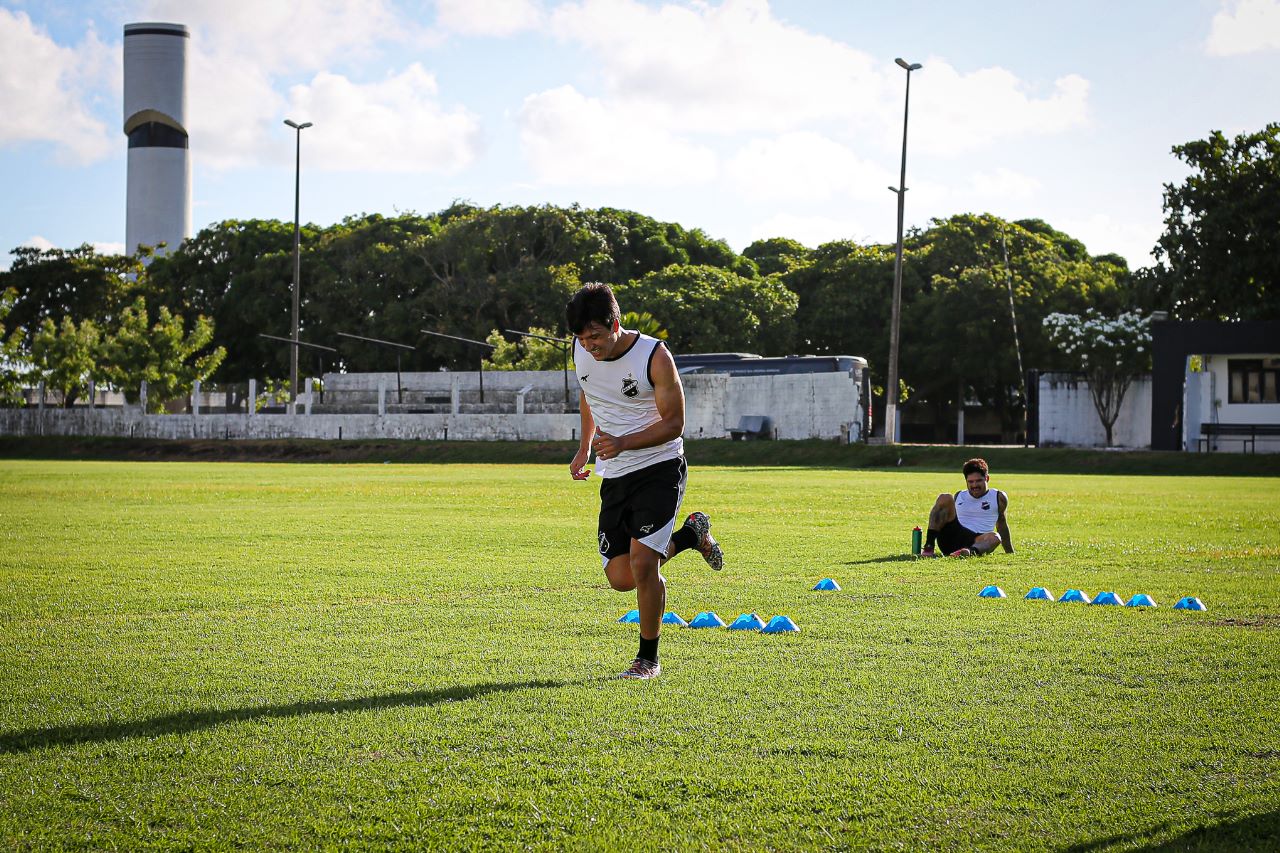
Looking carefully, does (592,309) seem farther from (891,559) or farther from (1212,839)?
(891,559)

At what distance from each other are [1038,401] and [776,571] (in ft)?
147

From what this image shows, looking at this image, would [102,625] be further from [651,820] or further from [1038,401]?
[1038,401]

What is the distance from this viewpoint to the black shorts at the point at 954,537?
13.7 m

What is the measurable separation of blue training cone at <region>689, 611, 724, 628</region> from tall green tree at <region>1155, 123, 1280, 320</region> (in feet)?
156

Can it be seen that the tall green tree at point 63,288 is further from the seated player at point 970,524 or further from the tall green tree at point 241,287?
the seated player at point 970,524

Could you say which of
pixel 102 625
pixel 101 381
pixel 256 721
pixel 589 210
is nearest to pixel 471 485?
pixel 102 625

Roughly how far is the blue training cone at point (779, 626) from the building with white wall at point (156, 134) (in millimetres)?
92173

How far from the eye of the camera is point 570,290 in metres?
68.3

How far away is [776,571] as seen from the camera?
12195 mm

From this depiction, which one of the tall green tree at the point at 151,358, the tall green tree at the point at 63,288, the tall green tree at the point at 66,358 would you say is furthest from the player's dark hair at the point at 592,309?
the tall green tree at the point at 63,288

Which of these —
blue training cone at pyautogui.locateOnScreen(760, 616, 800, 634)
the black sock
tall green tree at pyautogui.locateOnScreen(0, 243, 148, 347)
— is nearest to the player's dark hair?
the black sock

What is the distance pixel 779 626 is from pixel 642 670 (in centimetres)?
180

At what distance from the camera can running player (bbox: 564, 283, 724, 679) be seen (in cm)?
689

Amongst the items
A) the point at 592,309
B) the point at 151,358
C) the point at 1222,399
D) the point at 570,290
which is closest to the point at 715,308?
the point at 570,290
